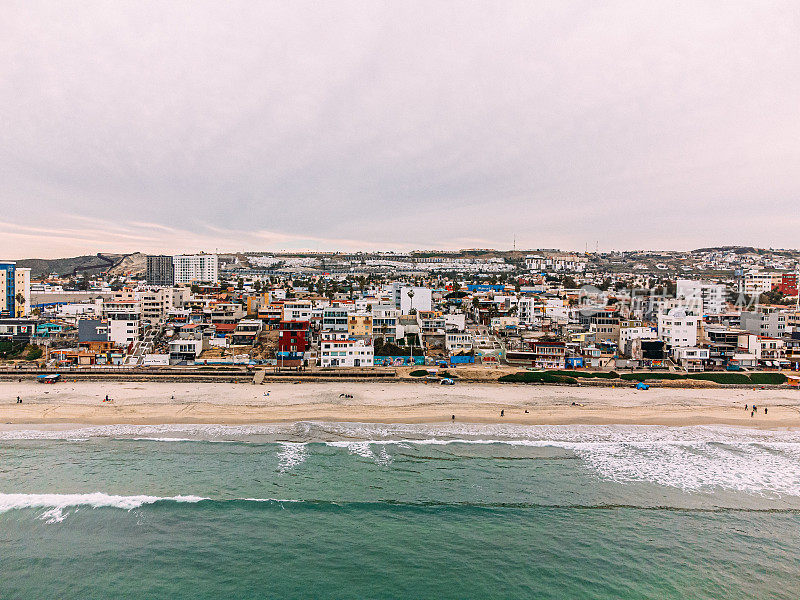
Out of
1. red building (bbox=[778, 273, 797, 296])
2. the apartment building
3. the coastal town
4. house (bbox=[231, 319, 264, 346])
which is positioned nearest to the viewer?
the coastal town

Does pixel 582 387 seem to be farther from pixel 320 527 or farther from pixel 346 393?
pixel 320 527

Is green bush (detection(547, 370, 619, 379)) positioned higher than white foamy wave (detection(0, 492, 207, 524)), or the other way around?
green bush (detection(547, 370, 619, 379))

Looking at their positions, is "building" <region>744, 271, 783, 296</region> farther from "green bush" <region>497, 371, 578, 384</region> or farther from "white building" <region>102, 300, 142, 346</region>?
"white building" <region>102, 300, 142, 346</region>

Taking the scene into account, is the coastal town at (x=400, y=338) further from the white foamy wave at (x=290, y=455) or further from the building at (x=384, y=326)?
the white foamy wave at (x=290, y=455)

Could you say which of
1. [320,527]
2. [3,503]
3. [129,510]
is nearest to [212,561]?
[320,527]

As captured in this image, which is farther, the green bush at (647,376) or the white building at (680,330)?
the white building at (680,330)

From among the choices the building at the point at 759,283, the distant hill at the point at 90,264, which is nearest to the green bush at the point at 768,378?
the building at the point at 759,283

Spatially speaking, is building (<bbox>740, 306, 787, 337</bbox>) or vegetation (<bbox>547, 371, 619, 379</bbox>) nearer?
vegetation (<bbox>547, 371, 619, 379</bbox>)

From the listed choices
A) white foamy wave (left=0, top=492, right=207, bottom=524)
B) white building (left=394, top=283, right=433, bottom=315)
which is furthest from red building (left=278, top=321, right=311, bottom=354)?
white foamy wave (left=0, top=492, right=207, bottom=524)
